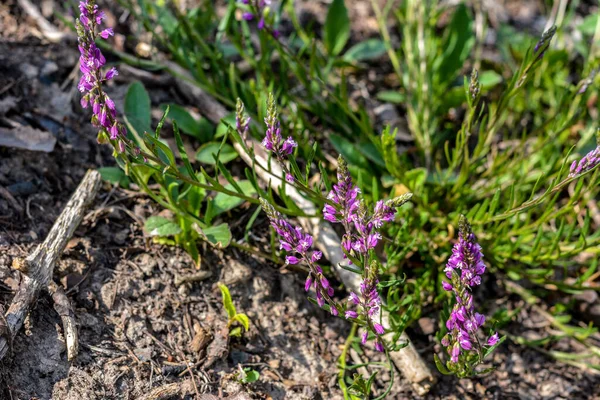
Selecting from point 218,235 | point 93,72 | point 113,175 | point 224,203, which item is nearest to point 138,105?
point 113,175

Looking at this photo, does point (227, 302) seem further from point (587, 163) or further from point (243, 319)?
point (587, 163)

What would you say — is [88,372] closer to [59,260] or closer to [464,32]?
[59,260]

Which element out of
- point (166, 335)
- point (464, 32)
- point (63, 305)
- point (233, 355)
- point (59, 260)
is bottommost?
point (233, 355)

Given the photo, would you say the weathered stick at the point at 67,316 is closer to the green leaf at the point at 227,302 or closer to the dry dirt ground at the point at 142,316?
the dry dirt ground at the point at 142,316

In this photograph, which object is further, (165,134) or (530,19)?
(530,19)

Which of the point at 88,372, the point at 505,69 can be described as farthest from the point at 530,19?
the point at 88,372

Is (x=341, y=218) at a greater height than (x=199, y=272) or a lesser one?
lesser
